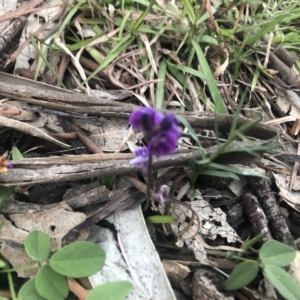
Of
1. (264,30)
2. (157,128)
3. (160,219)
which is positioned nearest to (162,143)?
(157,128)

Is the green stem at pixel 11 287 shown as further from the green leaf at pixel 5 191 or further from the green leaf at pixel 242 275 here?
the green leaf at pixel 242 275

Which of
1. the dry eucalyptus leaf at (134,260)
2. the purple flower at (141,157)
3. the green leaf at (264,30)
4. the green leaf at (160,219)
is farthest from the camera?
the green leaf at (264,30)

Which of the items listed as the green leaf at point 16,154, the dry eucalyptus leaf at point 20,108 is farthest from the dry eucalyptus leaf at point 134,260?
the dry eucalyptus leaf at point 20,108

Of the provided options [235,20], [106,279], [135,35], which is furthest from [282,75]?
[106,279]

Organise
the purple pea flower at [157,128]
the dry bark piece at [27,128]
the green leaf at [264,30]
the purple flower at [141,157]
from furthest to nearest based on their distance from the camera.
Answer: the green leaf at [264,30] → the dry bark piece at [27,128] → the purple flower at [141,157] → the purple pea flower at [157,128]

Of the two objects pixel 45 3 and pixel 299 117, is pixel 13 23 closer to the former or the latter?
pixel 45 3

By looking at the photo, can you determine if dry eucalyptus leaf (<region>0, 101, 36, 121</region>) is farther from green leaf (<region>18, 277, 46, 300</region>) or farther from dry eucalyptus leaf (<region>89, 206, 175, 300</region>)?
green leaf (<region>18, 277, 46, 300</region>)
